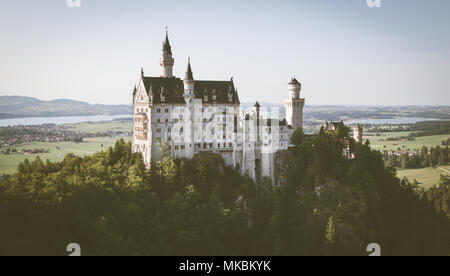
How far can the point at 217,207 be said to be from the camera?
212ft

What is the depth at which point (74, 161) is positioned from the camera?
72.1 m

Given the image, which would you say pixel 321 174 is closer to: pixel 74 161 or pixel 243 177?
pixel 243 177

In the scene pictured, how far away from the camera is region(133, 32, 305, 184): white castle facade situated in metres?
66.9

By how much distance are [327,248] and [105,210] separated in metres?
32.4

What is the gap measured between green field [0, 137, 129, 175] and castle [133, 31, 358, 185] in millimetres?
25317

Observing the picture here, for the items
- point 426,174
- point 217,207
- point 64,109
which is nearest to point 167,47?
point 217,207

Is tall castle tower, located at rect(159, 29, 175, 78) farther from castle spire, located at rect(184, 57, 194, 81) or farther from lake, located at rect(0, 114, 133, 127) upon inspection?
lake, located at rect(0, 114, 133, 127)

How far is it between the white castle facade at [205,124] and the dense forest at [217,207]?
2050 mm

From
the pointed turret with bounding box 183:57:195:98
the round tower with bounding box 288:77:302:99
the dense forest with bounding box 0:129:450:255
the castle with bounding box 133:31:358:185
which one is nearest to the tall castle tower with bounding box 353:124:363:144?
the dense forest with bounding box 0:129:450:255

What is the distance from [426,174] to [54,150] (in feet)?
340

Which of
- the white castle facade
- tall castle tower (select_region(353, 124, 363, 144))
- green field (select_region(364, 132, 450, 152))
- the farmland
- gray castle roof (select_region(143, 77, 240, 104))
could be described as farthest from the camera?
green field (select_region(364, 132, 450, 152))

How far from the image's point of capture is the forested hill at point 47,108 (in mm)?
106719

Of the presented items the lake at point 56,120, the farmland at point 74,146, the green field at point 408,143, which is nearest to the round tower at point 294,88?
the farmland at point 74,146

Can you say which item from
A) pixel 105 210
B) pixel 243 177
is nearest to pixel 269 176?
pixel 243 177
